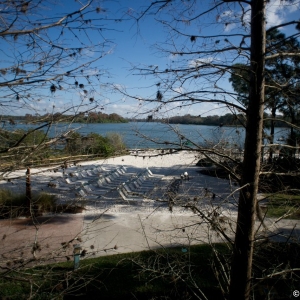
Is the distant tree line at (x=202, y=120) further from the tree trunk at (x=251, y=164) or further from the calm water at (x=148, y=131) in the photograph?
the tree trunk at (x=251, y=164)

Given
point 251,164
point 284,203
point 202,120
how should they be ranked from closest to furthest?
point 251,164, point 202,120, point 284,203

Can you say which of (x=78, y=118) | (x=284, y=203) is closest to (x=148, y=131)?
(x=78, y=118)

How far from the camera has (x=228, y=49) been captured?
2.67 m

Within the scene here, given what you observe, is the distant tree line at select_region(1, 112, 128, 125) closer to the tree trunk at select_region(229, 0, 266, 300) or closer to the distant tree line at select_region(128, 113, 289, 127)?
the distant tree line at select_region(128, 113, 289, 127)

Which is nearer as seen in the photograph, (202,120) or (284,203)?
(202,120)

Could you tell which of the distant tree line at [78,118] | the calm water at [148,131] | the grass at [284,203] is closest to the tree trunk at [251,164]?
the grass at [284,203]

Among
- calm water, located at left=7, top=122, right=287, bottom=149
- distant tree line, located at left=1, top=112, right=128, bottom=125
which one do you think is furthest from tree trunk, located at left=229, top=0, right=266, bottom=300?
distant tree line, located at left=1, top=112, right=128, bottom=125

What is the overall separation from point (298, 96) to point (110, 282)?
475cm

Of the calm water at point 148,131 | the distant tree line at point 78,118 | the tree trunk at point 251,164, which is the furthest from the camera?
the calm water at point 148,131

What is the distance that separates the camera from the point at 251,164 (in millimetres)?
2605

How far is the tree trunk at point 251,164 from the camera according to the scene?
2473mm

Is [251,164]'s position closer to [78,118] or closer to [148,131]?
[148,131]

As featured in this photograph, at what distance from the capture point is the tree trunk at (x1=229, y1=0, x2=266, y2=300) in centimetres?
247

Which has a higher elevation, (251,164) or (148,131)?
(148,131)
